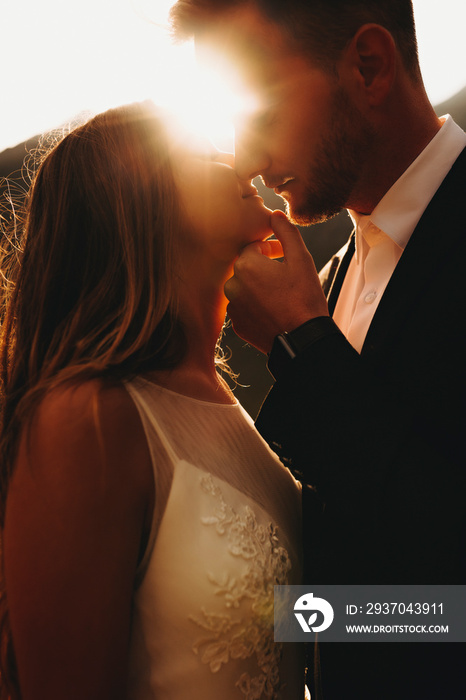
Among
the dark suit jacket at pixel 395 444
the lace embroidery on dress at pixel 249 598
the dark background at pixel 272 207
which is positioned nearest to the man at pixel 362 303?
the dark suit jacket at pixel 395 444

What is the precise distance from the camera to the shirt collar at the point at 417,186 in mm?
1259

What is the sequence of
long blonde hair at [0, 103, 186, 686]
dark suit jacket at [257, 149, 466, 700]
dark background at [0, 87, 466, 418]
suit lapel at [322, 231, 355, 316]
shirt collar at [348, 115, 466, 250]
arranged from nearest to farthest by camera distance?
dark suit jacket at [257, 149, 466, 700]
long blonde hair at [0, 103, 186, 686]
shirt collar at [348, 115, 466, 250]
suit lapel at [322, 231, 355, 316]
dark background at [0, 87, 466, 418]

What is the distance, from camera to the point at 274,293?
3.65ft

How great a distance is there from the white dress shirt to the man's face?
14cm

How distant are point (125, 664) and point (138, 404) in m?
0.48

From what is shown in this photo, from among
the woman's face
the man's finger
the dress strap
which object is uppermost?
the woman's face

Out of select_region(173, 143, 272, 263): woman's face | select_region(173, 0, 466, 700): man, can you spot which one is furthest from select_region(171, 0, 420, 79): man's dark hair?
select_region(173, 143, 272, 263): woman's face

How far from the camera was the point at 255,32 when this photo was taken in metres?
1.36

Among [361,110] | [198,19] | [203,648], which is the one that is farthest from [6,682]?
[198,19]

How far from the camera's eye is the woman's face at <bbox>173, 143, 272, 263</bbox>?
4.21 ft

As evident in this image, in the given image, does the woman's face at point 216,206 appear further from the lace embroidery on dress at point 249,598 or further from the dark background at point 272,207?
the dark background at point 272,207

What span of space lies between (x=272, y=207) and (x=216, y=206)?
282 centimetres

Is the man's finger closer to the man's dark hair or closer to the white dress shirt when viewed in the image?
the white dress shirt

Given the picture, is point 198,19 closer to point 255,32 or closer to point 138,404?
point 255,32
